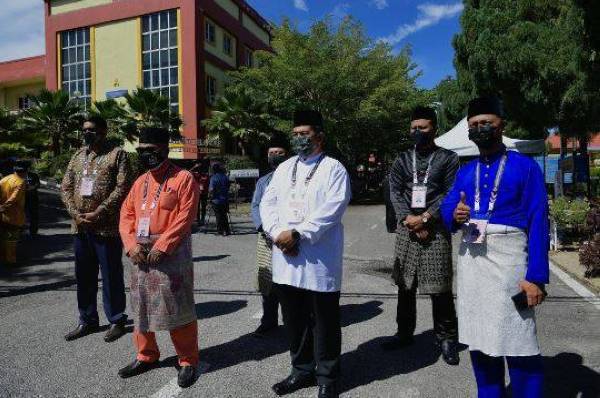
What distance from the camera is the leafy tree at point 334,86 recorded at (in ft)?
78.4

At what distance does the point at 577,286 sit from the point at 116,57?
31.7 metres

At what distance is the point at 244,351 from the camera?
14.4 feet

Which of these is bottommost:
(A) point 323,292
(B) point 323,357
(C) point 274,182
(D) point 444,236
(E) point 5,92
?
(B) point 323,357

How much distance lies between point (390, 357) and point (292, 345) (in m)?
1.05

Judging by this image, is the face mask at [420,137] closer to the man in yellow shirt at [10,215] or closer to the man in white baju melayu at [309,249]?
the man in white baju melayu at [309,249]

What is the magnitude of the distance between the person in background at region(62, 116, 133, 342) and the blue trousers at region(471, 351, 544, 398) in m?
3.30

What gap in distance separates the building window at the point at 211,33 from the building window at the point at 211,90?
2322 mm

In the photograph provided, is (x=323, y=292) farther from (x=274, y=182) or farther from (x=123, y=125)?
(x=123, y=125)

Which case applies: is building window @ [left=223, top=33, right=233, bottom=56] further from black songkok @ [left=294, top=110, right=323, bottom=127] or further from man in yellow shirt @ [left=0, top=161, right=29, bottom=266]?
black songkok @ [left=294, top=110, right=323, bottom=127]

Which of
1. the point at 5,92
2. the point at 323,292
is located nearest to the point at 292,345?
the point at 323,292

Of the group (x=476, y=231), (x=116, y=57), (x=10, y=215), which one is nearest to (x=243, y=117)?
(x=116, y=57)

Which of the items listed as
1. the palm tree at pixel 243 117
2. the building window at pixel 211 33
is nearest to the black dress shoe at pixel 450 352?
the palm tree at pixel 243 117

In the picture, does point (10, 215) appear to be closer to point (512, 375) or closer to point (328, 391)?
point (328, 391)

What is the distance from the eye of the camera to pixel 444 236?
4160 millimetres
